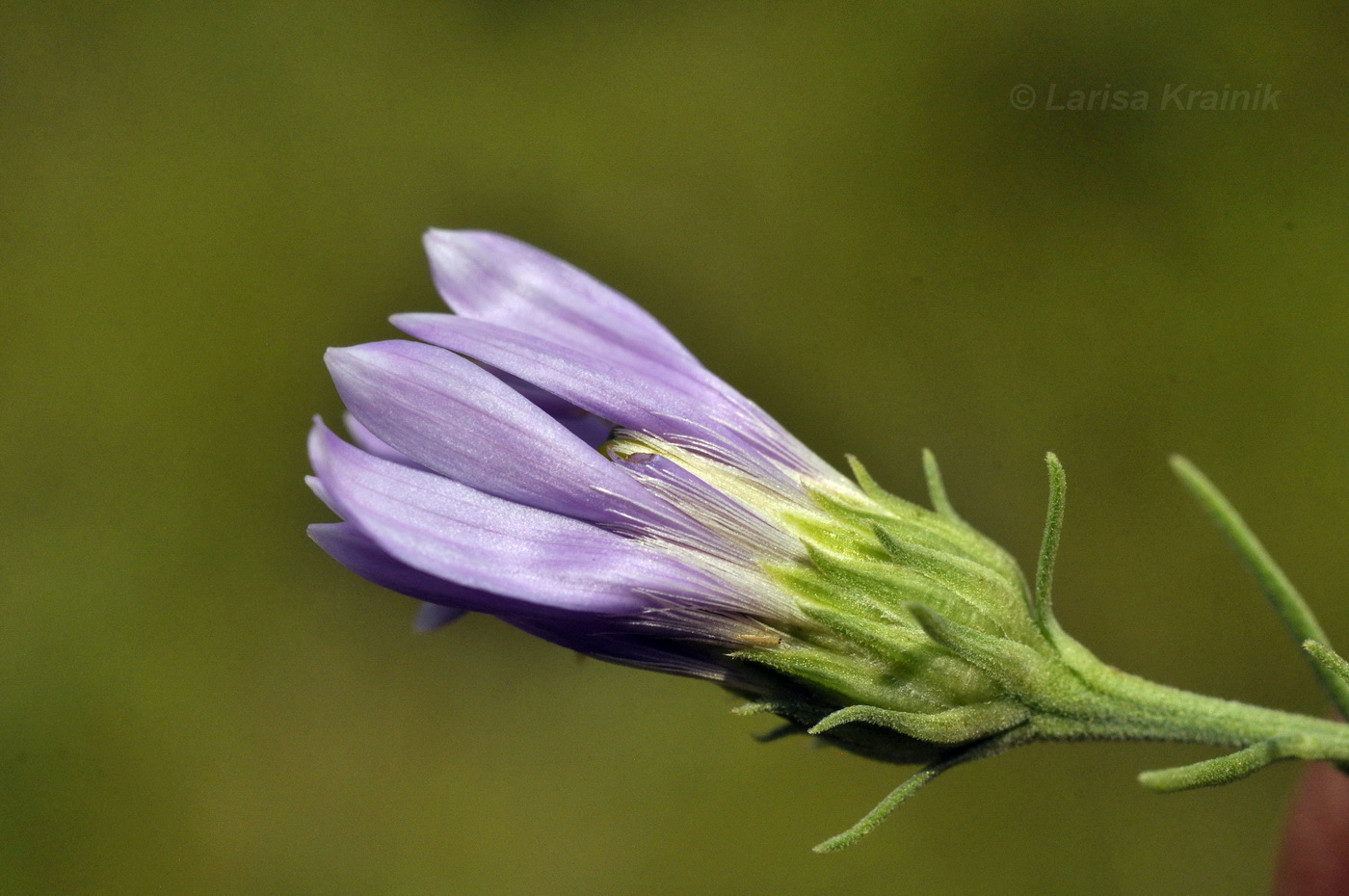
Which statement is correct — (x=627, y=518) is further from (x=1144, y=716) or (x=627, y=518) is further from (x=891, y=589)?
(x=1144, y=716)

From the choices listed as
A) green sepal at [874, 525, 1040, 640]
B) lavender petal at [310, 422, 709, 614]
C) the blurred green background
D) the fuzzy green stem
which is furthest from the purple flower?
the blurred green background

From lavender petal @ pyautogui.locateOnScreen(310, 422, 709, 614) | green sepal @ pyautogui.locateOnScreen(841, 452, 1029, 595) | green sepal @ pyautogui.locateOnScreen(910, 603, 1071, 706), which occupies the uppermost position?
green sepal @ pyautogui.locateOnScreen(841, 452, 1029, 595)

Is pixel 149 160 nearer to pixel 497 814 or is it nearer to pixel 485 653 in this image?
pixel 485 653

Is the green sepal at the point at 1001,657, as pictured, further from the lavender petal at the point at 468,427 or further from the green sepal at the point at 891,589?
the lavender petal at the point at 468,427

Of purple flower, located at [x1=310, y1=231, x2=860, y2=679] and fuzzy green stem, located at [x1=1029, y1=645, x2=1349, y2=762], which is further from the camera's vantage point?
fuzzy green stem, located at [x1=1029, y1=645, x2=1349, y2=762]

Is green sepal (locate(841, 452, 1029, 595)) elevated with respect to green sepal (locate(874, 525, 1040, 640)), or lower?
elevated

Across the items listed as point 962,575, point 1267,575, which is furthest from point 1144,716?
point 962,575

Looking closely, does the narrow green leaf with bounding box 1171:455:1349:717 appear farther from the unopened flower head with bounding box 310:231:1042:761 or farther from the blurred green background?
the blurred green background

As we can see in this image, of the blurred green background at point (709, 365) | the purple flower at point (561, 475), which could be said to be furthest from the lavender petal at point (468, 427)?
the blurred green background at point (709, 365)
